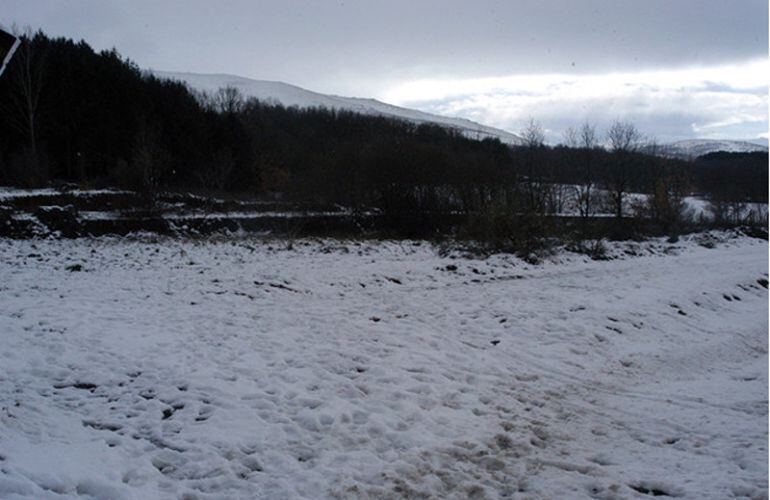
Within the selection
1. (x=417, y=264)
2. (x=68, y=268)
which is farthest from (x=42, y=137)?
(x=417, y=264)

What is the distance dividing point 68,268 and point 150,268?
75.1 inches

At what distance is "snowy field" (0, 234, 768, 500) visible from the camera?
4652 millimetres

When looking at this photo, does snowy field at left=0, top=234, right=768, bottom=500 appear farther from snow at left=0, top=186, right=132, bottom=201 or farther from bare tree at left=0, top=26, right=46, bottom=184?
bare tree at left=0, top=26, right=46, bottom=184

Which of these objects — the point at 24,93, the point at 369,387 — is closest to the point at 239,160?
the point at 24,93

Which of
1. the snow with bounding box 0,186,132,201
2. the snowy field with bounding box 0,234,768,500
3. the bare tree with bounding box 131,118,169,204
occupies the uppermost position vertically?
the bare tree with bounding box 131,118,169,204

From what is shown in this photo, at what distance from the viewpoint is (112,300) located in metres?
10.4

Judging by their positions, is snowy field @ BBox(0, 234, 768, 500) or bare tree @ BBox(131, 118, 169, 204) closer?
snowy field @ BBox(0, 234, 768, 500)

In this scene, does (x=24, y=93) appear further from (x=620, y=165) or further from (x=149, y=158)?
(x=620, y=165)

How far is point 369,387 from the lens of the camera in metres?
6.67

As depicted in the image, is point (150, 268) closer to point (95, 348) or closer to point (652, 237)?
point (95, 348)

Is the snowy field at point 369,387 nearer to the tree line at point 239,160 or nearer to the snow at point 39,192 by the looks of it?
the tree line at point 239,160

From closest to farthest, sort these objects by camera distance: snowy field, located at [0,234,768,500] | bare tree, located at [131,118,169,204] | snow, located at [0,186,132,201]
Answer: snowy field, located at [0,234,768,500] < snow, located at [0,186,132,201] < bare tree, located at [131,118,169,204]

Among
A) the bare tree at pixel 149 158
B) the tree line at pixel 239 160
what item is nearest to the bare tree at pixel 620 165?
the tree line at pixel 239 160

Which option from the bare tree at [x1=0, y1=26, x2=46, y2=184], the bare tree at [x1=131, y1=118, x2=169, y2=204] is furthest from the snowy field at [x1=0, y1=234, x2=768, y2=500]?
the bare tree at [x1=0, y1=26, x2=46, y2=184]
